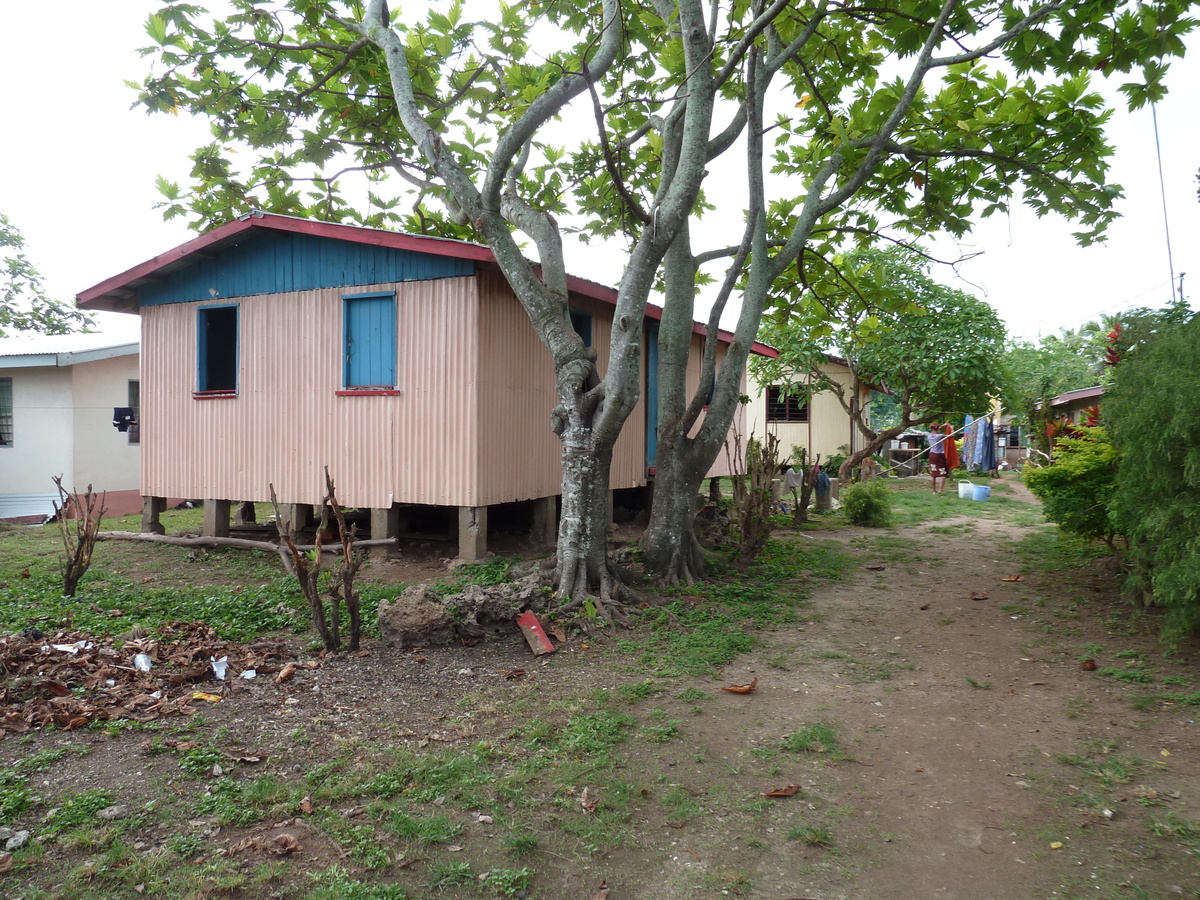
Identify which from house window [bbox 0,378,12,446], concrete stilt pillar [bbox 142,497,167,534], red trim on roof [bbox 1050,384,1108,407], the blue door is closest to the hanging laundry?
red trim on roof [bbox 1050,384,1108,407]

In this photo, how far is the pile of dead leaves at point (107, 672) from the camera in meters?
4.57

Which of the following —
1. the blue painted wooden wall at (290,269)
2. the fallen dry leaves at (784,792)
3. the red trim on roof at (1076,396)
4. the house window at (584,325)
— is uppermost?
the blue painted wooden wall at (290,269)

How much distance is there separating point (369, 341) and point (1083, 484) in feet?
25.7

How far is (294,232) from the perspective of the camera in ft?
30.6

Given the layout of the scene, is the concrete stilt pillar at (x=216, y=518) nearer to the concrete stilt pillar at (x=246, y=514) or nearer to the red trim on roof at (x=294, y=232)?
the concrete stilt pillar at (x=246, y=514)

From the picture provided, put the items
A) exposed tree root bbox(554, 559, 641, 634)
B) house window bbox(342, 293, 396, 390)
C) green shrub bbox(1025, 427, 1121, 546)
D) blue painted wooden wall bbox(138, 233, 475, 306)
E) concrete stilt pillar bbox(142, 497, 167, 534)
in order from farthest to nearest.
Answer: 1. concrete stilt pillar bbox(142, 497, 167, 534)
2. house window bbox(342, 293, 396, 390)
3. blue painted wooden wall bbox(138, 233, 475, 306)
4. green shrub bbox(1025, 427, 1121, 546)
5. exposed tree root bbox(554, 559, 641, 634)

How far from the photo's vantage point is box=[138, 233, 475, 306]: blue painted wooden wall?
349 inches

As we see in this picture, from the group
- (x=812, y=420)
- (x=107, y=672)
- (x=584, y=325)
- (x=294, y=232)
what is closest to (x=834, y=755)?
(x=107, y=672)

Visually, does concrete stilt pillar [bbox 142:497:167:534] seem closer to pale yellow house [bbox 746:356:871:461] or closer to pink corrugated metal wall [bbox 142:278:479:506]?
pink corrugated metal wall [bbox 142:278:479:506]

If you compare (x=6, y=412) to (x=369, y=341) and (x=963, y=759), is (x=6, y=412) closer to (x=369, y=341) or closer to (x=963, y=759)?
(x=369, y=341)

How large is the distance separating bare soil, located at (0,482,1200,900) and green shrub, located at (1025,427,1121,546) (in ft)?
3.09

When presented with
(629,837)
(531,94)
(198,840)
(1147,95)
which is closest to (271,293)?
(531,94)

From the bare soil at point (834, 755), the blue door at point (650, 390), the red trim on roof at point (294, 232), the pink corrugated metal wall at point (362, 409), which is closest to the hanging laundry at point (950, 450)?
the blue door at point (650, 390)

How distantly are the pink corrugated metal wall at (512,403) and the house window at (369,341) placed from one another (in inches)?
45.8
